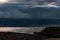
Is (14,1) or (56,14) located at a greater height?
(14,1)

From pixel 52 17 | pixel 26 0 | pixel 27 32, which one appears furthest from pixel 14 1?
pixel 27 32

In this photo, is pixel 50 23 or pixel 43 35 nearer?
pixel 50 23

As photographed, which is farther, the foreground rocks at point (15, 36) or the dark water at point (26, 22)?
the foreground rocks at point (15, 36)

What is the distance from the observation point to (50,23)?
117cm

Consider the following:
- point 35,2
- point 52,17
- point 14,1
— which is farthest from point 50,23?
point 14,1

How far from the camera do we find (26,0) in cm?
114

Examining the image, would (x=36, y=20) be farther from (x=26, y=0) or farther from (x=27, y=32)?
(x=27, y=32)

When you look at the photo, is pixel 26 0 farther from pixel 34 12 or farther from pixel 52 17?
pixel 52 17

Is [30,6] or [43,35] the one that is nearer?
[30,6]

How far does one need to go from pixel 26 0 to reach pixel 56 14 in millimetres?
249

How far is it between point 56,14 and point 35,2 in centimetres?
18

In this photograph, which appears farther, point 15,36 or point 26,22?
point 15,36

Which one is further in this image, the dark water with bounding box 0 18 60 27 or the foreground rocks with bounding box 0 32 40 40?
the foreground rocks with bounding box 0 32 40 40

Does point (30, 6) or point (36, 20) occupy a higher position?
point (30, 6)
